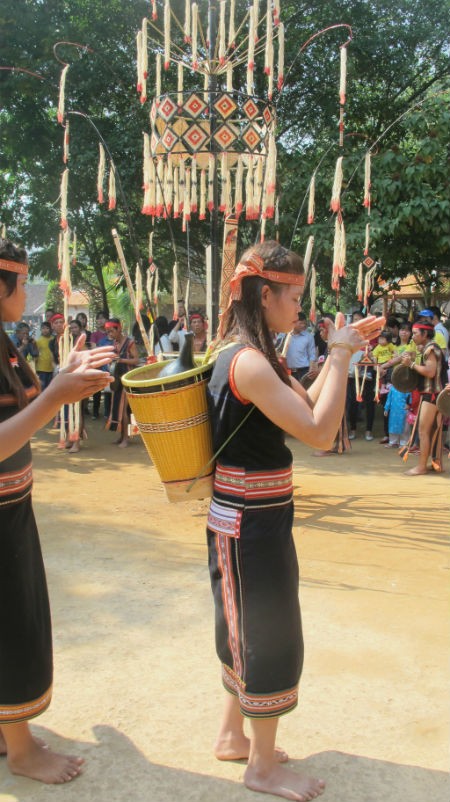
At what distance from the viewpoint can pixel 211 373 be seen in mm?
2350

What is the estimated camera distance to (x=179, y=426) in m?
2.31

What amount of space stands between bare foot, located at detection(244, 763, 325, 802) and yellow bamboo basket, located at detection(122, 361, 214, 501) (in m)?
0.91

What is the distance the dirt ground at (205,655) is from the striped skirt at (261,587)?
37 cm

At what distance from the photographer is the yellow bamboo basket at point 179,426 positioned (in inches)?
90.4

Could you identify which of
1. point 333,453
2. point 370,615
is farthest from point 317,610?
point 333,453

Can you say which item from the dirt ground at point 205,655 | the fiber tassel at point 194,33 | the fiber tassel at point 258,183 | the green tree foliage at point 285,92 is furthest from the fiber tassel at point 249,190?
the green tree foliage at point 285,92

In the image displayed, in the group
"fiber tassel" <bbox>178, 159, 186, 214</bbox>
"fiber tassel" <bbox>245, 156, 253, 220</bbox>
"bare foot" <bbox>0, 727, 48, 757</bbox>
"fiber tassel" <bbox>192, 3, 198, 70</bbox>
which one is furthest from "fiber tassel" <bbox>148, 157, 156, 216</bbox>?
"bare foot" <bbox>0, 727, 48, 757</bbox>

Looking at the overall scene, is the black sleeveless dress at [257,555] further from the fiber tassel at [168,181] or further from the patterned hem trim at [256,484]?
the fiber tassel at [168,181]

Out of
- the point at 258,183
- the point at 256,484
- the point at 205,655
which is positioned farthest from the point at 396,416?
the point at 256,484

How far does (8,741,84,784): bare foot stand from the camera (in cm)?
230

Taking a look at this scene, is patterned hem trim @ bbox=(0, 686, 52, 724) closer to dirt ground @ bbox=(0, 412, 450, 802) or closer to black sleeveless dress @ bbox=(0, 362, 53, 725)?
black sleeveless dress @ bbox=(0, 362, 53, 725)

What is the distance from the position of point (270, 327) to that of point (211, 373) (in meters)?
0.25

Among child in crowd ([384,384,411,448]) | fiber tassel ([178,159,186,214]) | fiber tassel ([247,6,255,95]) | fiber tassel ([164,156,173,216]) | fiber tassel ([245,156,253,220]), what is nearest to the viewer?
fiber tassel ([247,6,255,95])

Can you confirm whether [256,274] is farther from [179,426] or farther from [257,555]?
[257,555]
